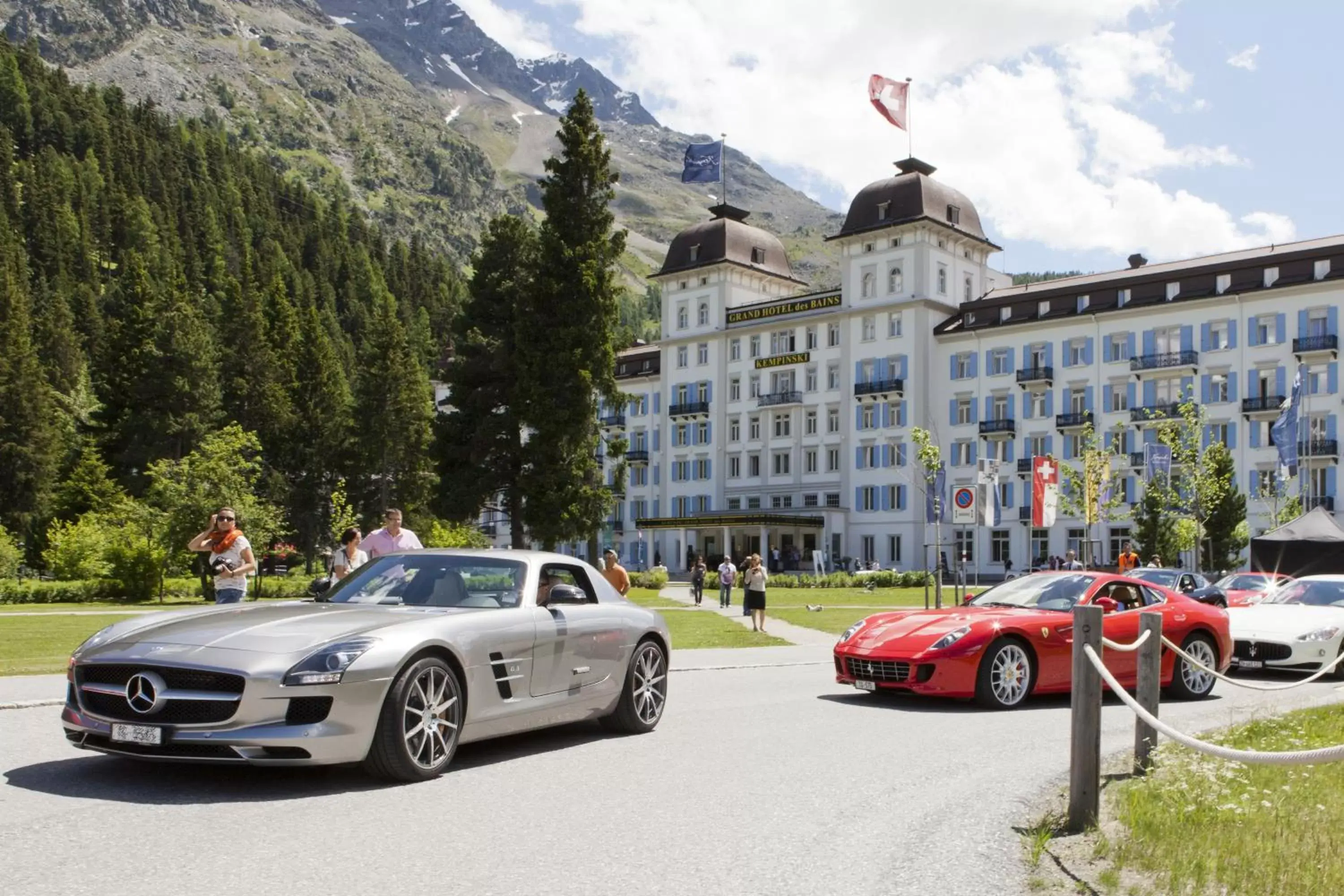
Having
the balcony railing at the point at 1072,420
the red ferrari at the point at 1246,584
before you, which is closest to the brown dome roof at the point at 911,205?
the balcony railing at the point at 1072,420

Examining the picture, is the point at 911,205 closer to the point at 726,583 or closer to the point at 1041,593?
the point at 726,583

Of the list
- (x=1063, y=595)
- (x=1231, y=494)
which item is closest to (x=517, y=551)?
(x=1063, y=595)

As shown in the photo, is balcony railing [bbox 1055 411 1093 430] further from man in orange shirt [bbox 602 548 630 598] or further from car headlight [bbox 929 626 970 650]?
car headlight [bbox 929 626 970 650]

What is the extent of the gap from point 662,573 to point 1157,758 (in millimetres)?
52714

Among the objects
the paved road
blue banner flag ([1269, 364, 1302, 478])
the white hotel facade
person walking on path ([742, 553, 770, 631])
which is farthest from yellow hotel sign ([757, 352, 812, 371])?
the paved road

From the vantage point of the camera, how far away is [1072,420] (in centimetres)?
7675

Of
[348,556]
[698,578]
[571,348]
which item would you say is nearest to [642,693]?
[348,556]

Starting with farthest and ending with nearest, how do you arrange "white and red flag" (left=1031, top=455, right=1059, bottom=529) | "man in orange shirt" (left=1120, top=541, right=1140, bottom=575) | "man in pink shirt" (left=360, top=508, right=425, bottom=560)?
"man in orange shirt" (left=1120, top=541, right=1140, bottom=575)
"white and red flag" (left=1031, top=455, right=1059, bottom=529)
"man in pink shirt" (left=360, top=508, right=425, bottom=560)

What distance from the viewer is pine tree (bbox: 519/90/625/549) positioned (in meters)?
47.9

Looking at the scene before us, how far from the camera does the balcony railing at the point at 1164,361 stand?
72000mm

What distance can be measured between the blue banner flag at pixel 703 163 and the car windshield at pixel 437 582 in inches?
2963

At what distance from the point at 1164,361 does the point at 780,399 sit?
2783cm

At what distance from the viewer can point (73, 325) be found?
11719 cm

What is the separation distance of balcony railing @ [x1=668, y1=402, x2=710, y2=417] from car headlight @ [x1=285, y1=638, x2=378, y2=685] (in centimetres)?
8975
